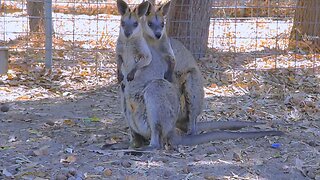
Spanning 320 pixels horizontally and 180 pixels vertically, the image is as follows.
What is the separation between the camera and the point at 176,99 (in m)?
5.78

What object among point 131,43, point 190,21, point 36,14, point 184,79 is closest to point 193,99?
point 184,79

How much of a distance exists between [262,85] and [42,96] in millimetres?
3040

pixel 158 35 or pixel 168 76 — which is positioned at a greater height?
pixel 158 35

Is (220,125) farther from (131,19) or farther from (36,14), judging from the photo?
(36,14)

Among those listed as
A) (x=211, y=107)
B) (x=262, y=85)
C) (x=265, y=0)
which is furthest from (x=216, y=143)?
(x=265, y=0)

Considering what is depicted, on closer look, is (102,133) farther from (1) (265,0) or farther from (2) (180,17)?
(1) (265,0)

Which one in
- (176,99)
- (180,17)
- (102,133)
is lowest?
(102,133)

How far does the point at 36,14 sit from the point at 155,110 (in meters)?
5.75

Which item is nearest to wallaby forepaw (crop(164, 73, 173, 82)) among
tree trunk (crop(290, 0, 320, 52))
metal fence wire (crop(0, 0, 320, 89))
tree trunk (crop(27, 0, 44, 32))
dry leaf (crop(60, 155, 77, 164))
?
dry leaf (crop(60, 155, 77, 164))

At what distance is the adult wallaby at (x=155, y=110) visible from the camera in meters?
5.55

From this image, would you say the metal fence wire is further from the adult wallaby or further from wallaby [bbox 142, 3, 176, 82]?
the adult wallaby

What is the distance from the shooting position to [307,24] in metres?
9.73

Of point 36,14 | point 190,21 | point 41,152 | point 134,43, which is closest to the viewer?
point 41,152

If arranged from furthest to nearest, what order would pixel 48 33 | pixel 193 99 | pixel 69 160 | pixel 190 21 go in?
pixel 48 33
pixel 190 21
pixel 193 99
pixel 69 160
